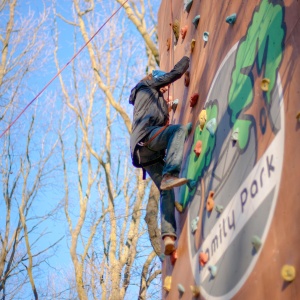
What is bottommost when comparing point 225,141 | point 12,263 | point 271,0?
point 225,141

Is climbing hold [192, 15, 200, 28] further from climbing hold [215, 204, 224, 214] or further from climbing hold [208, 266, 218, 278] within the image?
climbing hold [208, 266, 218, 278]

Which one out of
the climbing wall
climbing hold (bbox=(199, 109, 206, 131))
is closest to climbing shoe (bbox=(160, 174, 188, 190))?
the climbing wall

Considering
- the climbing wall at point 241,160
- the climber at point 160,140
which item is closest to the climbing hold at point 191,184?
the climbing wall at point 241,160

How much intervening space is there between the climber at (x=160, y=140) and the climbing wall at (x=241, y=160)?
103mm

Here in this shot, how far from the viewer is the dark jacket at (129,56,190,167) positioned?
4.06 metres

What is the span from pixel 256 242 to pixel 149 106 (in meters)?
1.83

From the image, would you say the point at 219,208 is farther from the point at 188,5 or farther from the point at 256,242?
the point at 188,5

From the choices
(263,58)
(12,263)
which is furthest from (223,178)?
(12,263)

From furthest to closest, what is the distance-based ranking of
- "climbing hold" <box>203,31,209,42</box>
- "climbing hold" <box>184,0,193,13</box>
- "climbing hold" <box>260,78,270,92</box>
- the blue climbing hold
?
"climbing hold" <box>184,0,193,13</box>
the blue climbing hold
"climbing hold" <box>203,31,209,42</box>
"climbing hold" <box>260,78,270,92</box>

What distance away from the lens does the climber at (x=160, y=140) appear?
371 cm

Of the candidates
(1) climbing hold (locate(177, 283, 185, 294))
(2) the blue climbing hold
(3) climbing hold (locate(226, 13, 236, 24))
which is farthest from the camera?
(2) the blue climbing hold

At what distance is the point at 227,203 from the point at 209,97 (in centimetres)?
91

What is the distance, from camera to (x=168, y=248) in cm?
375

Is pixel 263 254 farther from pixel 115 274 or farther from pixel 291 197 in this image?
pixel 115 274
